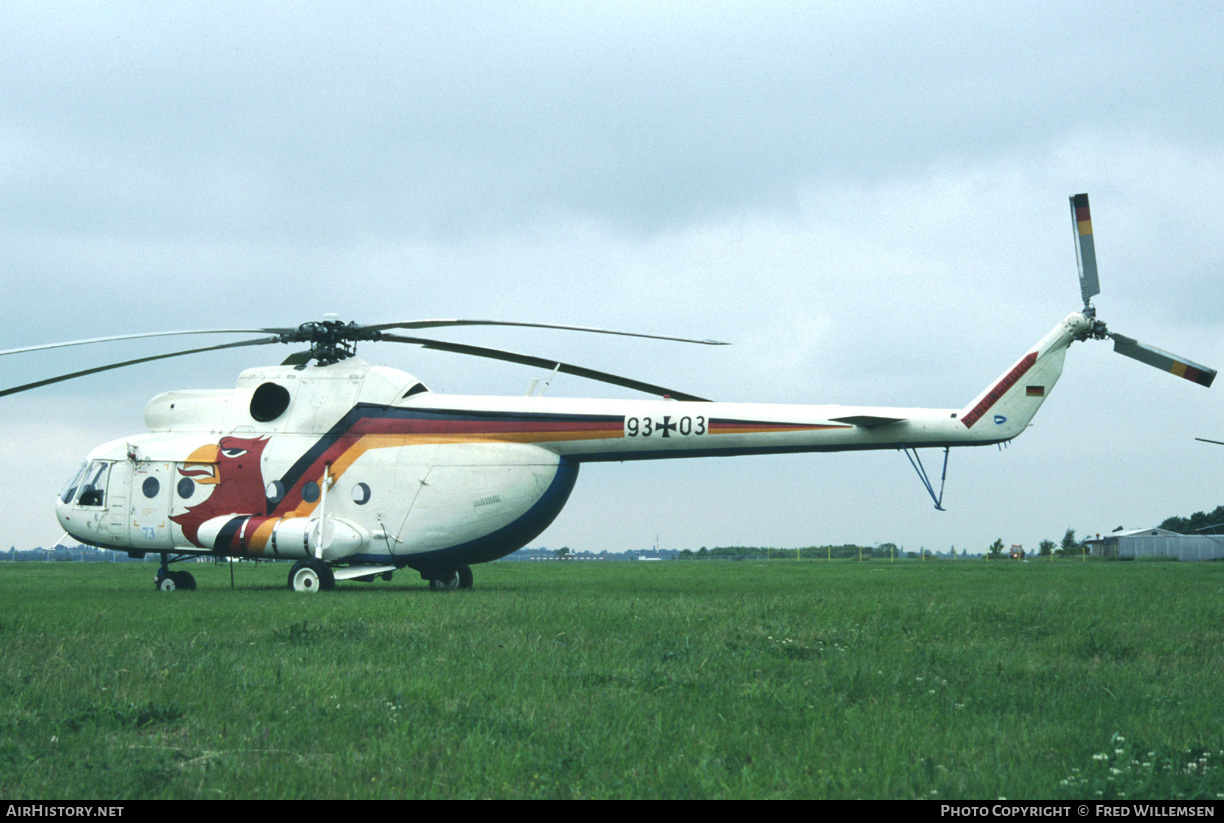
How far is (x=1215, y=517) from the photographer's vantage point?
333 feet

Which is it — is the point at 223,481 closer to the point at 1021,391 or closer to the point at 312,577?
the point at 312,577

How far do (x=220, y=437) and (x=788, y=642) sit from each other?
629 inches

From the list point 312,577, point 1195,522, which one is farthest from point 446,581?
point 1195,522

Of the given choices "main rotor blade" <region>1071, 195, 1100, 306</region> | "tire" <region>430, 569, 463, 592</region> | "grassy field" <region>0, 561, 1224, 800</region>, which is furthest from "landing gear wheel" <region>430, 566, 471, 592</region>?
"main rotor blade" <region>1071, 195, 1100, 306</region>

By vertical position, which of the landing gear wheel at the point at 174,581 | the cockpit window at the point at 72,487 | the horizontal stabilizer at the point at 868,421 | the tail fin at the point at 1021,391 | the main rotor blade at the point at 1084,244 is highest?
the main rotor blade at the point at 1084,244

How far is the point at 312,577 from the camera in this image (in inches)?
797

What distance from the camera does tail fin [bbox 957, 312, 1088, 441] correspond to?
61.0 ft

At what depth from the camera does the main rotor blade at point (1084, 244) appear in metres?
17.6

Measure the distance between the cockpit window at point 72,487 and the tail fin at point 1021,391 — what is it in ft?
64.1

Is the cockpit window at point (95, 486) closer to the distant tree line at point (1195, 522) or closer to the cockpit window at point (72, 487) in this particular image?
the cockpit window at point (72, 487)

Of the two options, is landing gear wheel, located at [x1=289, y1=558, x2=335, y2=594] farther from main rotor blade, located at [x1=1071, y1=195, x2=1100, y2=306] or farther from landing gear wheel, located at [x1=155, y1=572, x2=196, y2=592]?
main rotor blade, located at [x1=1071, y1=195, x2=1100, y2=306]

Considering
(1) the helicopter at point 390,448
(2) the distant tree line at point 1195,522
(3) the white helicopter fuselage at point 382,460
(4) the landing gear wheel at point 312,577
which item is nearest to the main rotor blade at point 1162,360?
(1) the helicopter at point 390,448

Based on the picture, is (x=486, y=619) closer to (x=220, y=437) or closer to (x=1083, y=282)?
(x=220, y=437)

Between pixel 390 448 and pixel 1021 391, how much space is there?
12996mm
